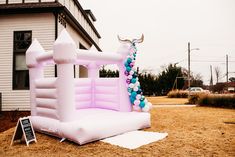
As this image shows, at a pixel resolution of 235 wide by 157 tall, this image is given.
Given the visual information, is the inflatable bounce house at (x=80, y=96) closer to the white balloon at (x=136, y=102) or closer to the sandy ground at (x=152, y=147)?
the white balloon at (x=136, y=102)

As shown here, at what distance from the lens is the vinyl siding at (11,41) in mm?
10406

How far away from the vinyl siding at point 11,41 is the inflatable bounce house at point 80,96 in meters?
3.51

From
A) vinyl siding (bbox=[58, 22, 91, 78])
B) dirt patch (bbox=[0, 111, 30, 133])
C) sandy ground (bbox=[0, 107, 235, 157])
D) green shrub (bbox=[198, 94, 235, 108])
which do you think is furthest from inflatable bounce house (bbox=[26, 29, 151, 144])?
green shrub (bbox=[198, 94, 235, 108])

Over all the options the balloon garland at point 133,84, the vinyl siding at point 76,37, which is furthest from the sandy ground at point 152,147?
the vinyl siding at point 76,37

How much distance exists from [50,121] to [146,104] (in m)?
2.89

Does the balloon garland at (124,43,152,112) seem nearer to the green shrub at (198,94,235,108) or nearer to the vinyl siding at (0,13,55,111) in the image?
the vinyl siding at (0,13,55,111)

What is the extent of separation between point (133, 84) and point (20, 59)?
251 inches

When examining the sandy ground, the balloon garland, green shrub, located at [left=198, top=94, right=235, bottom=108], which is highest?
the balloon garland

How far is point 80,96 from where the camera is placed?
8.12m

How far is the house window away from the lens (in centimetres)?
1052

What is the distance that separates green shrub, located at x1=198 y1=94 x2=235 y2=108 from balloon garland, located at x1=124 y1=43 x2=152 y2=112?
8702mm

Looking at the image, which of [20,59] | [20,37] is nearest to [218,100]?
[20,59]

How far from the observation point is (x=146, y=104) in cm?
711

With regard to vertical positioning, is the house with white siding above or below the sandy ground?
above
